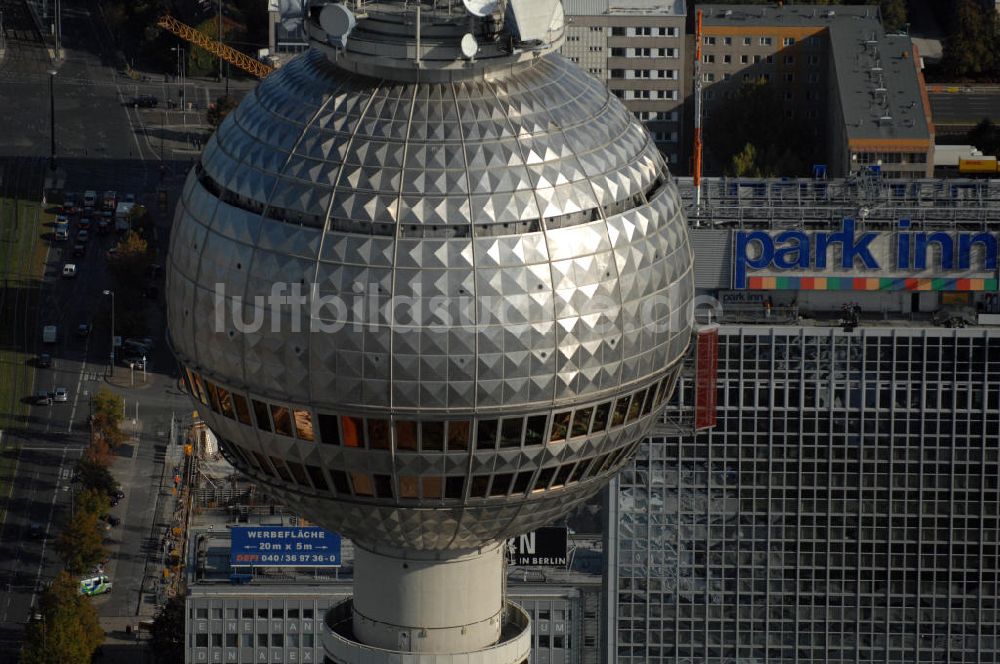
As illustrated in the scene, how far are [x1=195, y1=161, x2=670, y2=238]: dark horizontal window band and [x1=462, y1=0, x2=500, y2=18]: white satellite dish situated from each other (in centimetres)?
633

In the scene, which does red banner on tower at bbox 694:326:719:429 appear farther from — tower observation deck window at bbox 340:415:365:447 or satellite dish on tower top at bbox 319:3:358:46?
satellite dish on tower top at bbox 319:3:358:46

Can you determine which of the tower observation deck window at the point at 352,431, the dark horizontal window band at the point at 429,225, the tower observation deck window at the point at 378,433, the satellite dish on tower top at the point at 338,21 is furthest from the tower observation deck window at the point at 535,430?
the satellite dish on tower top at the point at 338,21

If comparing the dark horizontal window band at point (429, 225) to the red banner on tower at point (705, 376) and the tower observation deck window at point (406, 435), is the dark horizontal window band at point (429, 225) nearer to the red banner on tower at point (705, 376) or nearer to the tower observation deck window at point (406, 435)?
the tower observation deck window at point (406, 435)

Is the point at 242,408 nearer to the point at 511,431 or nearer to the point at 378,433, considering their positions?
the point at 378,433

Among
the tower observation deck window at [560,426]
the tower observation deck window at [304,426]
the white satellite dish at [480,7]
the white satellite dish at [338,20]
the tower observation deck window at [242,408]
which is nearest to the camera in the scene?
the white satellite dish at [480,7]

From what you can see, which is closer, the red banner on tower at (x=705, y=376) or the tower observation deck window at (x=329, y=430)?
the tower observation deck window at (x=329, y=430)

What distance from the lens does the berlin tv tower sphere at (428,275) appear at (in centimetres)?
9038

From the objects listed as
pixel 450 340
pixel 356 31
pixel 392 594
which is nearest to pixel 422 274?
pixel 450 340

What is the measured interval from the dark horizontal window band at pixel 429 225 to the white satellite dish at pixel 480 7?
6.33m

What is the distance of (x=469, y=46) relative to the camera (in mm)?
91875

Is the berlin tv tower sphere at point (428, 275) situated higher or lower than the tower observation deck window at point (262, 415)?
higher

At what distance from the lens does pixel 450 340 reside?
297 ft

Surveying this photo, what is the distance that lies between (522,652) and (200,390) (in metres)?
14.4

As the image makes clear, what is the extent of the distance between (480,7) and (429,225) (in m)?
6.78
